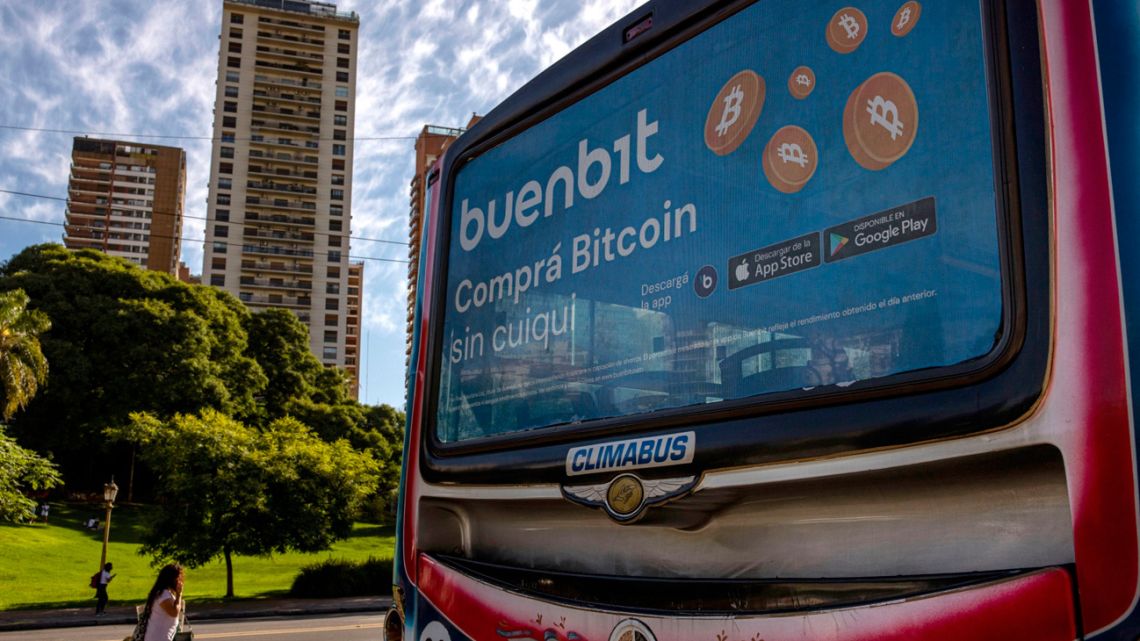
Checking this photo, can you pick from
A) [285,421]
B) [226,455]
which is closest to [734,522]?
[226,455]

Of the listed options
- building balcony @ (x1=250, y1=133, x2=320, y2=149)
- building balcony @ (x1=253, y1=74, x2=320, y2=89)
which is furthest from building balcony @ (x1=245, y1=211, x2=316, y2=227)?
building balcony @ (x1=253, y1=74, x2=320, y2=89)

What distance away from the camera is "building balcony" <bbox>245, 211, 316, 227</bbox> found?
8669 cm

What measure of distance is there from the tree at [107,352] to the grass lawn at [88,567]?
423 centimetres

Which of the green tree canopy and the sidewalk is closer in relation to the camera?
the sidewalk

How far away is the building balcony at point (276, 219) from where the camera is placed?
86.7 meters

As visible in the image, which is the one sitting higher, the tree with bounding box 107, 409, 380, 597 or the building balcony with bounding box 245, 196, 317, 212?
the building balcony with bounding box 245, 196, 317, 212

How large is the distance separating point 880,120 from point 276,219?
9012 cm

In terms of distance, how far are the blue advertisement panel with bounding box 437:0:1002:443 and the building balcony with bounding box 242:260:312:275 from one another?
284 ft

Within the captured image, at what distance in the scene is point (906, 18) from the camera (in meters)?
2.42

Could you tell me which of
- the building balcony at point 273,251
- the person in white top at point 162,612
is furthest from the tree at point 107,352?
the building balcony at point 273,251

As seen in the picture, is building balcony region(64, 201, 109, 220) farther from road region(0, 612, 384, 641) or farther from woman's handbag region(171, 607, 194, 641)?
woman's handbag region(171, 607, 194, 641)

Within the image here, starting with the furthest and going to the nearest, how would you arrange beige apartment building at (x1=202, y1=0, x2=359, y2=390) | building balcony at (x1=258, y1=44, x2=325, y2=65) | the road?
building balcony at (x1=258, y1=44, x2=325, y2=65) → beige apartment building at (x1=202, y1=0, x2=359, y2=390) → the road

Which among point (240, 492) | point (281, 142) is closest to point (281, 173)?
point (281, 142)

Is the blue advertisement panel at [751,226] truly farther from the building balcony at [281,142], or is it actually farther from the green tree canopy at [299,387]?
the building balcony at [281,142]
